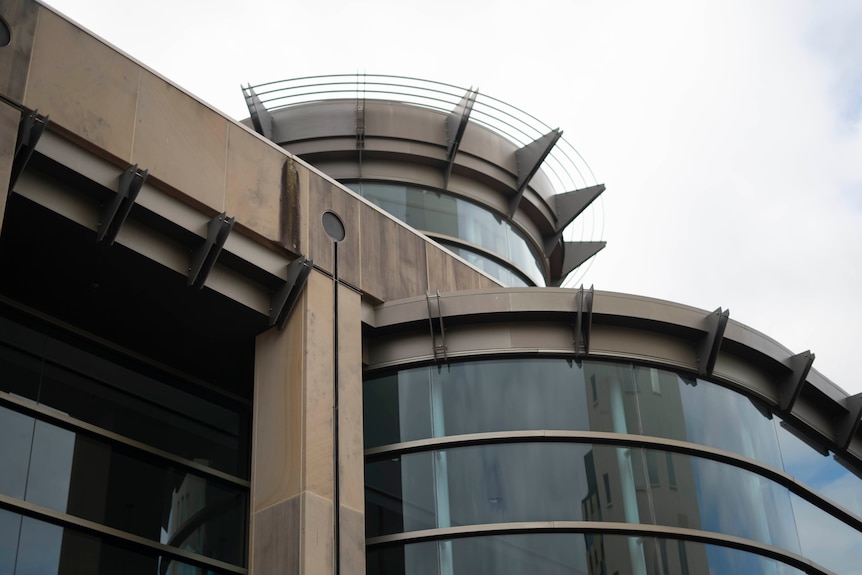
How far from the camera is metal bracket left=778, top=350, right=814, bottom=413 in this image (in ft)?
71.8

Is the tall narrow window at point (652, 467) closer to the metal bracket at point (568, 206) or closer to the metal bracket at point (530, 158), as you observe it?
the metal bracket at point (530, 158)

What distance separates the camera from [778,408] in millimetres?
22094

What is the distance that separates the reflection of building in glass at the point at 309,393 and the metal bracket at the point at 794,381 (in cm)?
5

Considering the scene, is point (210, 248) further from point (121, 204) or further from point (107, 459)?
point (107, 459)

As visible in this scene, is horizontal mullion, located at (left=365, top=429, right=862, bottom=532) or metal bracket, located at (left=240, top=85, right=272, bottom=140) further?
A: metal bracket, located at (left=240, top=85, right=272, bottom=140)

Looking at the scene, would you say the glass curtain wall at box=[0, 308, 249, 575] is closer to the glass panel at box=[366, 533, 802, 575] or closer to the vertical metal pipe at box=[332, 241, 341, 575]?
the vertical metal pipe at box=[332, 241, 341, 575]

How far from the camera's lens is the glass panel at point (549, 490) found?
18797mm

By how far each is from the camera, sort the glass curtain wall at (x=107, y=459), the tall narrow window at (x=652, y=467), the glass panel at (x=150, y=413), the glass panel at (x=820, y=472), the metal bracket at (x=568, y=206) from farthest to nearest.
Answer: the metal bracket at (x=568, y=206)
the glass panel at (x=820, y=472)
the tall narrow window at (x=652, y=467)
the glass panel at (x=150, y=413)
the glass curtain wall at (x=107, y=459)

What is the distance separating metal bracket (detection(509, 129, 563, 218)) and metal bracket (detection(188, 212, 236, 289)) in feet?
49.1

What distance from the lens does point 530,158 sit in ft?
107

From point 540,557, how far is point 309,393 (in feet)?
15.9

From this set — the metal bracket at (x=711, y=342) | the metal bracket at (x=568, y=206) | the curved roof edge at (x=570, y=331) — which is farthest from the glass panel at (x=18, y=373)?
the metal bracket at (x=568, y=206)

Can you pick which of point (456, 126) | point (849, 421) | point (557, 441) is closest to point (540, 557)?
point (557, 441)

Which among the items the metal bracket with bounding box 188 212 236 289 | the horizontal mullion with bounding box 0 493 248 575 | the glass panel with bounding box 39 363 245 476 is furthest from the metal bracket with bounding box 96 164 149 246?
the horizontal mullion with bounding box 0 493 248 575
